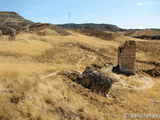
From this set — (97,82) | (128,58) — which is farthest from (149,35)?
(97,82)

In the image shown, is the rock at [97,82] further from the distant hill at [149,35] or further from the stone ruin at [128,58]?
the distant hill at [149,35]

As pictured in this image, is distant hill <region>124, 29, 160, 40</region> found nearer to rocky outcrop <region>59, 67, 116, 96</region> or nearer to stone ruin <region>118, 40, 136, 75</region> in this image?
stone ruin <region>118, 40, 136, 75</region>

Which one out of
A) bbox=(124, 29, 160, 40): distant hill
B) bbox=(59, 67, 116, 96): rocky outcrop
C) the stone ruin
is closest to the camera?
bbox=(59, 67, 116, 96): rocky outcrop

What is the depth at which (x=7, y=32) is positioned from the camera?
73.5 ft

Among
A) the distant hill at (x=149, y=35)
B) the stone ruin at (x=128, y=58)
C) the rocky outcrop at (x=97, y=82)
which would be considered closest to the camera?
the rocky outcrop at (x=97, y=82)

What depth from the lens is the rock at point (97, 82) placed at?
5.82 metres

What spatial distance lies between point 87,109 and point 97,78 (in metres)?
2.29

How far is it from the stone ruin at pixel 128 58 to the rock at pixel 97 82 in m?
6.83

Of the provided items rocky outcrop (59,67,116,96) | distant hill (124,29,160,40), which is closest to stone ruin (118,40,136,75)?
rocky outcrop (59,67,116,96)

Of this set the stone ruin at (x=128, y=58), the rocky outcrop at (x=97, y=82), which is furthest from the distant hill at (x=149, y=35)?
the rocky outcrop at (x=97, y=82)

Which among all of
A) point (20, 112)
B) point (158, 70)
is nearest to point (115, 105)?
point (20, 112)

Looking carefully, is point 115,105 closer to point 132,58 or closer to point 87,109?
point 87,109

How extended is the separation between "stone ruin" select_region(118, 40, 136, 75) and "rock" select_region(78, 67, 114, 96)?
Result: 6825mm

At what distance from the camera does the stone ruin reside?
474 inches
